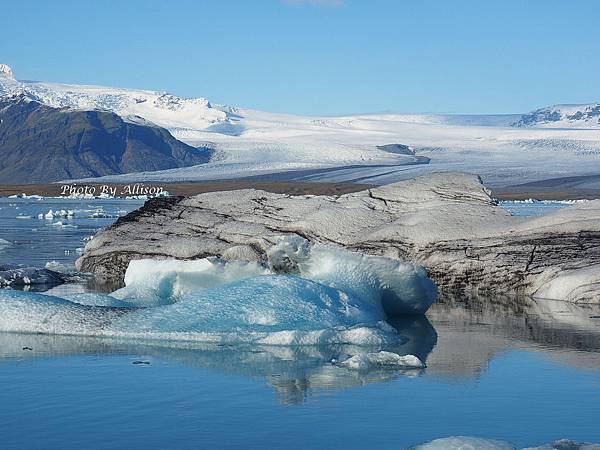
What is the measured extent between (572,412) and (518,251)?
255 inches

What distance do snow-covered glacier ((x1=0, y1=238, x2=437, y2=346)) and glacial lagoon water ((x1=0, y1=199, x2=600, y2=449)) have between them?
175 mm

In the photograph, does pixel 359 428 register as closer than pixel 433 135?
Yes

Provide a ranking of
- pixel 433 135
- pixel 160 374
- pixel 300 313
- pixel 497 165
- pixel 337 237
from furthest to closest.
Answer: pixel 433 135, pixel 497 165, pixel 337 237, pixel 300 313, pixel 160 374

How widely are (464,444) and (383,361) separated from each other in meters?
2.26

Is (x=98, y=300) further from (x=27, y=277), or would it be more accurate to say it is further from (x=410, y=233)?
(x=410, y=233)

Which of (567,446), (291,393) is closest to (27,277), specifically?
(291,393)

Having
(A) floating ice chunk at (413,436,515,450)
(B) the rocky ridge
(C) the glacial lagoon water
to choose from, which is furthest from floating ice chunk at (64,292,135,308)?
(A) floating ice chunk at (413,436,515,450)

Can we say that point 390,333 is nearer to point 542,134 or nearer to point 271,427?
point 271,427

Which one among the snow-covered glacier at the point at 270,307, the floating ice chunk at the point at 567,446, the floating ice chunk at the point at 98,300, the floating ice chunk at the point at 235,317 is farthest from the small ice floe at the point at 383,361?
the floating ice chunk at the point at 98,300

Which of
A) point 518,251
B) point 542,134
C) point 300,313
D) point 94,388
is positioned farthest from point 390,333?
point 542,134

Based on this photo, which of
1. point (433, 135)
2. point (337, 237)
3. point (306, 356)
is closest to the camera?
point (306, 356)

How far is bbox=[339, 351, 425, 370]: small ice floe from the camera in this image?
21.9ft

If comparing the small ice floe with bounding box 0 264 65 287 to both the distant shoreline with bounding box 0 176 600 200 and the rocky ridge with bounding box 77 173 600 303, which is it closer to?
the rocky ridge with bounding box 77 173 600 303

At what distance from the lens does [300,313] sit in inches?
309
